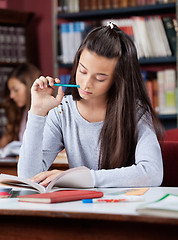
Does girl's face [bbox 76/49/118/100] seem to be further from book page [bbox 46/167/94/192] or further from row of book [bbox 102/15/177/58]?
row of book [bbox 102/15/177/58]

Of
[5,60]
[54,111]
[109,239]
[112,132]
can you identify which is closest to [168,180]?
[112,132]

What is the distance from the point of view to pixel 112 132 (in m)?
1.65

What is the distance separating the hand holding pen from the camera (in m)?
1.60

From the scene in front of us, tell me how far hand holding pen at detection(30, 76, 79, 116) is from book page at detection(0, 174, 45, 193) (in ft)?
1.10

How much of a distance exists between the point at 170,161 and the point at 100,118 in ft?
1.17

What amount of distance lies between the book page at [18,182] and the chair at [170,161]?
0.73m

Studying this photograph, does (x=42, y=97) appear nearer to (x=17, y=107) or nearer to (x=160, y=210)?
(x=160, y=210)

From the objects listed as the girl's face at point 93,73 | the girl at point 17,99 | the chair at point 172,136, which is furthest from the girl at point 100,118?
the girl at point 17,99

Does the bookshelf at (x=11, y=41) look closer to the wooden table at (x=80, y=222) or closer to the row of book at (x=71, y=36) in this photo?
the row of book at (x=71, y=36)

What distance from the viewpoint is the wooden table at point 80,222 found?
0.97m

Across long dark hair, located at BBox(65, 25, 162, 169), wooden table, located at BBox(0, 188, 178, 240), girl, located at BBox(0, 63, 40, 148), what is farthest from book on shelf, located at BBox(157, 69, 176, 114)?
wooden table, located at BBox(0, 188, 178, 240)

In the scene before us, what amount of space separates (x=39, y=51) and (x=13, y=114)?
3.94 feet

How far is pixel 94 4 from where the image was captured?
3.74 meters

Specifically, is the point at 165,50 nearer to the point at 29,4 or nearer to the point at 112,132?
the point at 29,4
